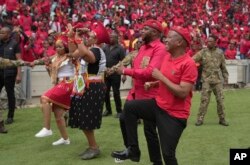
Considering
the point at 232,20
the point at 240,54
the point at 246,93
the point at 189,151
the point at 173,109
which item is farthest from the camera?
the point at 232,20

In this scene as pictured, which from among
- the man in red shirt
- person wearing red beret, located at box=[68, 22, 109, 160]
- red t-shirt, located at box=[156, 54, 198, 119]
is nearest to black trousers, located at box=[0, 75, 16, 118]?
person wearing red beret, located at box=[68, 22, 109, 160]

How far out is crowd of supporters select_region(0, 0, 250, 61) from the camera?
14430 millimetres

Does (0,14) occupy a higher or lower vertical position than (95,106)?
higher

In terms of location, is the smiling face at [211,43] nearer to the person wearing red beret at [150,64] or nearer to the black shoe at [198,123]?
the black shoe at [198,123]

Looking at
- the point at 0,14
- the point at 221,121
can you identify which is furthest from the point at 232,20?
the point at 221,121

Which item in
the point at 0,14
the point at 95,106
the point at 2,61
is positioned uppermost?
the point at 0,14

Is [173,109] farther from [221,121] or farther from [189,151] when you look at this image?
[221,121]

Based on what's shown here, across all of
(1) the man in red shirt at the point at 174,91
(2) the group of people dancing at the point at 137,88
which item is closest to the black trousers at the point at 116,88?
(2) the group of people dancing at the point at 137,88

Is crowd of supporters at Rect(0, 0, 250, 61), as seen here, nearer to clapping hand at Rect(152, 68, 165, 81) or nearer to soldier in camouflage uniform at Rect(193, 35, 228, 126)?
soldier in camouflage uniform at Rect(193, 35, 228, 126)

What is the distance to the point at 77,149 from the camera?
7734 mm

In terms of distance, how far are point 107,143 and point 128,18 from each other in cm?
1577

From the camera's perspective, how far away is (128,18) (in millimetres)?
23391

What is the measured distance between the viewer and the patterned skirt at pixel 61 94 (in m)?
7.50

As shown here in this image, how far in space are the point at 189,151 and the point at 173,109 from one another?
8.07 ft
